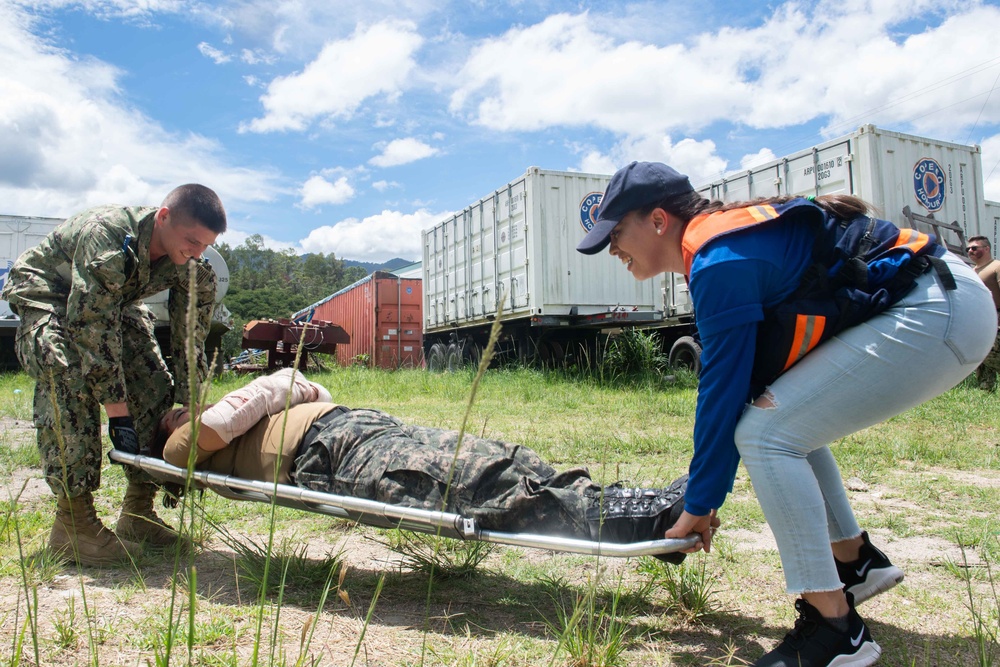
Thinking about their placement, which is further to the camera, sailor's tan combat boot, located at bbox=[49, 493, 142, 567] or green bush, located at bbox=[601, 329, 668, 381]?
green bush, located at bbox=[601, 329, 668, 381]

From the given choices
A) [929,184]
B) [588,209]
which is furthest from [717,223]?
[588,209]

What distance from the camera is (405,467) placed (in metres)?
2.41

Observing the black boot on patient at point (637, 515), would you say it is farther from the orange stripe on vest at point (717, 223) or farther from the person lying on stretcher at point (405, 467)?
the orange stripe on vest at point (717, 223)

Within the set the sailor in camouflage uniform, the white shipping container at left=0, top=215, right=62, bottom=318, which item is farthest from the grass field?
the white shipping container at left=0, top=215, right=62, bottom=318

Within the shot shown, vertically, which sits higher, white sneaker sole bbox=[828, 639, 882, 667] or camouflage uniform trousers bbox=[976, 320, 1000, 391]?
camouflage uniform trousers bbox=[976, 320, 1000, 391]

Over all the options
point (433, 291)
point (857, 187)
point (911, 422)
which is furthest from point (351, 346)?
point (911, 422)

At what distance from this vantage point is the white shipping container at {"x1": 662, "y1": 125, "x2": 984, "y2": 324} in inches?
332

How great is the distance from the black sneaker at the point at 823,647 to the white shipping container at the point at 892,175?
7.46 metres

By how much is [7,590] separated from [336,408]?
4.21ft

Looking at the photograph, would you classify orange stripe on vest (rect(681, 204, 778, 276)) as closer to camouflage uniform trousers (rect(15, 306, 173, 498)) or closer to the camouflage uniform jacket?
the camouflage uniform jacket

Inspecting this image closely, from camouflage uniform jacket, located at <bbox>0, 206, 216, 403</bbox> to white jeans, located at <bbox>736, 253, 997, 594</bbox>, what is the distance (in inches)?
80.3

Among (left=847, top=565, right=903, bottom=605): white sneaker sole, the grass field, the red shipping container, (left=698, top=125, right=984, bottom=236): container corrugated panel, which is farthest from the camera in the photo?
the red shipping container

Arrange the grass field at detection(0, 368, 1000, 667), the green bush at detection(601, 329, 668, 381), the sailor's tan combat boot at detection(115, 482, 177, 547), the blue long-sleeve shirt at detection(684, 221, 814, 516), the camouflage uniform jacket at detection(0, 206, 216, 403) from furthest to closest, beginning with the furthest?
the green bush at detection(601, 329, 668, 381) → the sailor's tan combat boot at detection(115, 482, 177, 547) → the camouflage uniform jacket at detection(0, 206, 216, 403) → the grass field at detection(0, 368, 1000, 667) → the blue long-sleeve shirt at detection(684, 221, 814, 516)

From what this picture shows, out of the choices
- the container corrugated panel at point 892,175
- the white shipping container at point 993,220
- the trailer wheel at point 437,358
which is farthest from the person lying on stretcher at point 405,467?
the trailer wheel at point 437,358
